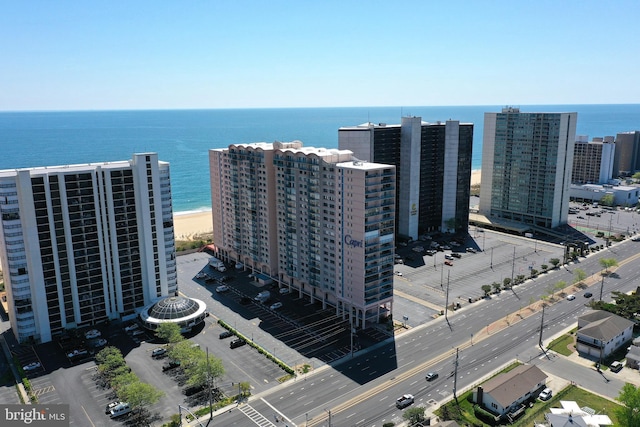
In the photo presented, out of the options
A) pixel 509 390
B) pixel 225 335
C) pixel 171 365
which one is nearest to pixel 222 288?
pixel 225 335

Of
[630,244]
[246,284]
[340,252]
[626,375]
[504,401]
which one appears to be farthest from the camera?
[630,244]

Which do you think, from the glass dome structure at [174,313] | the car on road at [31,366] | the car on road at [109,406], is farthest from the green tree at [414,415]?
the car on road at [31,366]

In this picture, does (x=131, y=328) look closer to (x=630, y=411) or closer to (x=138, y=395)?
(x=138, y=395)

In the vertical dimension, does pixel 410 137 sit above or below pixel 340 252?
above

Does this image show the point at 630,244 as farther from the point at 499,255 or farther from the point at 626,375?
the point at 626,375

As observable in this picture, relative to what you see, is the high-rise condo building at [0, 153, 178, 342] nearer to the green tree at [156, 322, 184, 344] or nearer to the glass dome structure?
the glass dome structure

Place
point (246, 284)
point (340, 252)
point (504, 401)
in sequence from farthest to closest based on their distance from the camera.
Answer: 1. point (246, 284)
2. point (340, 252)
3. point (504, 401)

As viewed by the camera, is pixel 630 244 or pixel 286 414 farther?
pixel 630 244

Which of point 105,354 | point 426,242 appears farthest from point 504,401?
point 426,242
